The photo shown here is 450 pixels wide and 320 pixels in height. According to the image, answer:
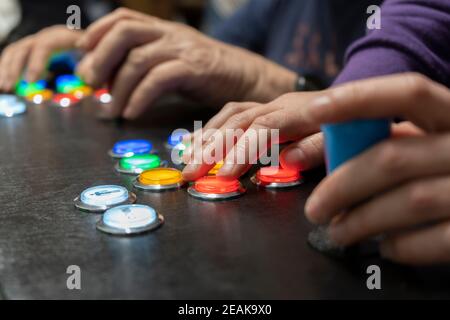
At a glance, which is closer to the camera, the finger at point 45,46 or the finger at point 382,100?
the finger at point 382,100

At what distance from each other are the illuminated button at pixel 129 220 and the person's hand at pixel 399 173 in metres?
0.17

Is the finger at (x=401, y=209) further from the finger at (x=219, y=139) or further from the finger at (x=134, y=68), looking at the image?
the finger at (x=134, y=68)

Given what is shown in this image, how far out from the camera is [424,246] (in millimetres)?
396

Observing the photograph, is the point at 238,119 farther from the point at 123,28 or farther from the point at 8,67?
the point at 8,67

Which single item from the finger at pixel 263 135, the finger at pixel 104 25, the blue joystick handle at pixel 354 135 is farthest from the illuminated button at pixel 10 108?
the blue joystick handle at pixel 354 135

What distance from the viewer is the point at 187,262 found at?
43 cm

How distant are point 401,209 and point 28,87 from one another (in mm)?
1121

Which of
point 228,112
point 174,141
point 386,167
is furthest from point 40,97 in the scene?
point 386,167

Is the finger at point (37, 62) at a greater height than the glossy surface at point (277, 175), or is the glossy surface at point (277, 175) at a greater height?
the finger at point (37, 62)

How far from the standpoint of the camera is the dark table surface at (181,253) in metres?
0.39

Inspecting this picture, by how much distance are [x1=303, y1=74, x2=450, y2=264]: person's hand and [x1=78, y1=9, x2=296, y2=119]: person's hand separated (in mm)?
636

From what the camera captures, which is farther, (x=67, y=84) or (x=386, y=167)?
(x=67, y=84)

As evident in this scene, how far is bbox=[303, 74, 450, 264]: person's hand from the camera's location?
373 millimetres
